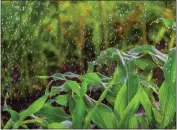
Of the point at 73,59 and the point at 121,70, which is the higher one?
the point at 121,70

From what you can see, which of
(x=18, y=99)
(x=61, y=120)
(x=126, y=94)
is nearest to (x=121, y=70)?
(x=126, y=94)

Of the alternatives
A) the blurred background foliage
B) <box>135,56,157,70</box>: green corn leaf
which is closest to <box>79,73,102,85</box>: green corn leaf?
<box>135,56,157,70</box>: green corn leaf

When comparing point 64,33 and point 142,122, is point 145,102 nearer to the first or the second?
point 142,122

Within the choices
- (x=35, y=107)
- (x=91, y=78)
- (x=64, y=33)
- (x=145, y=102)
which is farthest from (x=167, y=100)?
(x=64, y=33)

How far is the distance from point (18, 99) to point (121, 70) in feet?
5.18

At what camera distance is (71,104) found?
2.89 feet

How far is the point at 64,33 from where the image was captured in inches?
95.5

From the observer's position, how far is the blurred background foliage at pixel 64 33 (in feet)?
7.84

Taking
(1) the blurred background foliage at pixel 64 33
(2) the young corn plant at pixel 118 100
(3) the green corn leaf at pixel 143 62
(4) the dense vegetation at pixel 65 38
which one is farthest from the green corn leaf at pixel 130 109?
(1) the blurred background foliage at pixel 64 33

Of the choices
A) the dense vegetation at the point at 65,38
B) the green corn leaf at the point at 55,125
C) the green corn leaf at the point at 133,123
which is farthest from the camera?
the dense vegetation at the point at 65,38

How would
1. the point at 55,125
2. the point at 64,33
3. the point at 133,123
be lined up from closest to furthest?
the point at 55,125
the point at 133,123
the point at 64,33

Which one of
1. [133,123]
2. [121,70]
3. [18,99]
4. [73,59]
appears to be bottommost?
[18,99]

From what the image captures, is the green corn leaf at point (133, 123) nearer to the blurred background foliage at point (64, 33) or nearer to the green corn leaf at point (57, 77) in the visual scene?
the green corn leaf at point (57, 77)

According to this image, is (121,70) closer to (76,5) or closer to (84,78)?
(84,78)
